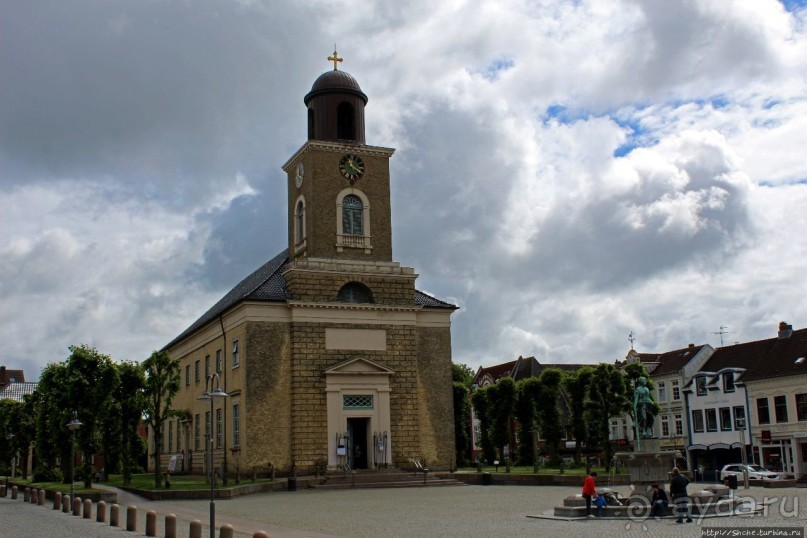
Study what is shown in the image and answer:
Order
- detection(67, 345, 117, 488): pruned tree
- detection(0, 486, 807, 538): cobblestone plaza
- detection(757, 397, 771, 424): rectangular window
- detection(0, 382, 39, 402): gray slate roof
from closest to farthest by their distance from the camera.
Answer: detection(0, 486, 807, 538): cobblestone plaza, detection(67, 345, 117, 488): pruned tree, detection(757, 397, 771, 424): rectangular window, detection(0, 382, 39, 402): gray slate roof

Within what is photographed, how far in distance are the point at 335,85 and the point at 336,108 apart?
4.10 feet

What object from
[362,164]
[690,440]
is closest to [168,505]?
[362,164]

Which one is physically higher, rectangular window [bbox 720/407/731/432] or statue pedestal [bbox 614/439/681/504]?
rectangular window [bbox 720/407/731/432]

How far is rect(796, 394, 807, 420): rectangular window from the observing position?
52719mm

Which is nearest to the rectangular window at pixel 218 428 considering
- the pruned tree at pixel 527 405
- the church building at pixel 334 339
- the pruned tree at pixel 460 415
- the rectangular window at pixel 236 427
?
the church building at pixel 334 339

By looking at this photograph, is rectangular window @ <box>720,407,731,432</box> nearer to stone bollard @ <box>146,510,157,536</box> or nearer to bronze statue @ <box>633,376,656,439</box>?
bronze statue @ <box>633,376,656,439</box>

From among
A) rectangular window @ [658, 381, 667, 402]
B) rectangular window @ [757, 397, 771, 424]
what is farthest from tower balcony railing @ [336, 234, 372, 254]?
rectangular window @ [658, 381, 667, 402]

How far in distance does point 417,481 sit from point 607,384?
549 inches

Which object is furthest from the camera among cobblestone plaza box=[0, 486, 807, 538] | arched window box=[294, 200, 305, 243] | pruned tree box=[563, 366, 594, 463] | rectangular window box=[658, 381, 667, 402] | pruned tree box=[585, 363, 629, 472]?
rectangular window box=[658, 381, 667, 402]

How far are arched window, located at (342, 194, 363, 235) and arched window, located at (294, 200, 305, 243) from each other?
2469mm

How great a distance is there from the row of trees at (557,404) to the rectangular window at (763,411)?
8.43 metres

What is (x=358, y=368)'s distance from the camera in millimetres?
45594

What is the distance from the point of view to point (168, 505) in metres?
33.2

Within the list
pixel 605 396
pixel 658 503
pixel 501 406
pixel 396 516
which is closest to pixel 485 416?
pixel 501 406
